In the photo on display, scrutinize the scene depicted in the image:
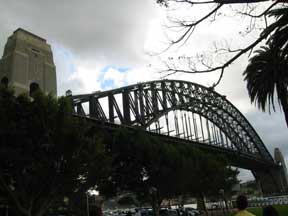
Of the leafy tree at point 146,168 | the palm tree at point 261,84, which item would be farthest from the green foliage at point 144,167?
the palm tree at point 261,84

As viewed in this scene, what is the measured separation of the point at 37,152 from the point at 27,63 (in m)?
27.0

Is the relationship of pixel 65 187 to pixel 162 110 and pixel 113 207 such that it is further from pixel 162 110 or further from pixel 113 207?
pixel 113 207

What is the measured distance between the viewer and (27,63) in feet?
175

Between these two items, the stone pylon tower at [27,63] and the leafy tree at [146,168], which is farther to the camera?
the stone pylon tower at [27,63]

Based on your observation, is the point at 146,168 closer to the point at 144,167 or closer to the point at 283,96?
the point at 144,167

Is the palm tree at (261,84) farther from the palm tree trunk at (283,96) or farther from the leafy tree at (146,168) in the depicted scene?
the leafy tree at (146,168)

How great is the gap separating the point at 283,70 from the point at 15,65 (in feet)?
133

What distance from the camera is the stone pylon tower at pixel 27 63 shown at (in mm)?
Result: 51156

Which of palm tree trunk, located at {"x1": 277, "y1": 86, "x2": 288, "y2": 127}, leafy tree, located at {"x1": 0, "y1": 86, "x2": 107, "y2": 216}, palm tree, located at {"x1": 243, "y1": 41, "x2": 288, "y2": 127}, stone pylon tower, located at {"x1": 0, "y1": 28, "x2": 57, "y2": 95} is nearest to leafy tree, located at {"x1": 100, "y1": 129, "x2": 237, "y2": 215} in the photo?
stone pylon tower, located at {"x1": 0, "y1": 28, "x2": 57, "y2": 95}

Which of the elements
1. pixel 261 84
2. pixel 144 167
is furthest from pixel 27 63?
pixel 261 84

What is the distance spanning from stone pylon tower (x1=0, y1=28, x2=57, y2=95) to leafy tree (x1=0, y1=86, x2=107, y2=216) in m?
20.1

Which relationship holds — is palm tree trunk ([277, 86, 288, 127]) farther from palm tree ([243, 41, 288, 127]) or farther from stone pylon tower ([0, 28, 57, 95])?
stone pylon tower ([0, 28, 57, 95])

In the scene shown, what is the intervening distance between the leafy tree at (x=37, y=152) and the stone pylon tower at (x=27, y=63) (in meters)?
20.1

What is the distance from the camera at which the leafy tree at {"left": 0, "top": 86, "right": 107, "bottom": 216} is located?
1126 inches
